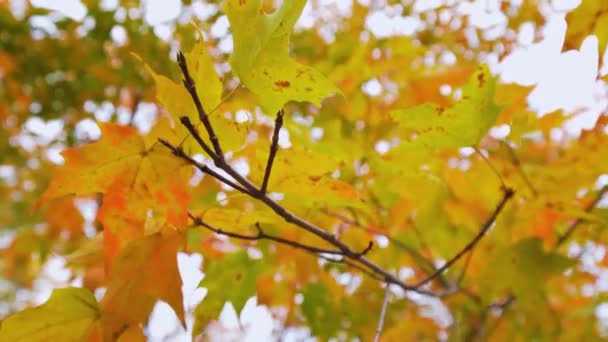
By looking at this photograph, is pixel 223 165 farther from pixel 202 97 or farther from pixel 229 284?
pixel 229 284

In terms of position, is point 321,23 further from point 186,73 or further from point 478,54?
point 186,73

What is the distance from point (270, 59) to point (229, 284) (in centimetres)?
37

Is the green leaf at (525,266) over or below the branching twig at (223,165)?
over

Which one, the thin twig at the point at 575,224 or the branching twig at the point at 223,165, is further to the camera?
the thin twig at the point at 575,224

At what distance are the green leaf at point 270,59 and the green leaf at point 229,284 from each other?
33cm

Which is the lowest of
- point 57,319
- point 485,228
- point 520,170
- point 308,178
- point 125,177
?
point 57,319

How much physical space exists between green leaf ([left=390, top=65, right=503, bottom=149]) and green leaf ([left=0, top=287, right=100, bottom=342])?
→ 0.35m

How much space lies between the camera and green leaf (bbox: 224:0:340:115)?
0.41 meters

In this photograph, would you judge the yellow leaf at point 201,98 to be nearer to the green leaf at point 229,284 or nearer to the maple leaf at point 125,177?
the maple leaf at point 125,177

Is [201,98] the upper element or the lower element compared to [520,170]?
lower

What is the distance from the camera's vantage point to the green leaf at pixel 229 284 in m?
0.68

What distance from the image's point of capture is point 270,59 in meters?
0.43

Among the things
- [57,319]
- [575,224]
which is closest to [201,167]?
[57,319]

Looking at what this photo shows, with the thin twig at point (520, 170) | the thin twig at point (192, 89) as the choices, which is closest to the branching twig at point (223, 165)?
the thin twig at point (192, 89)
